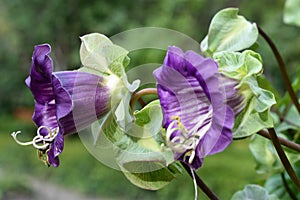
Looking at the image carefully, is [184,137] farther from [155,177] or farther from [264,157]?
[264,157]

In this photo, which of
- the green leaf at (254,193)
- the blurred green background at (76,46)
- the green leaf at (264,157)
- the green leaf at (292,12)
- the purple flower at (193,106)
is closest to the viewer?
the purple flower at (193,106)

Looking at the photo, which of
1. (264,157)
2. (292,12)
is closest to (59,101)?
(264,157)

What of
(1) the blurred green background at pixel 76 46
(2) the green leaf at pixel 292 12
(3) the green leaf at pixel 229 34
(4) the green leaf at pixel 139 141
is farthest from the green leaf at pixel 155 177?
(1) the blurred green background at pixel 76 46

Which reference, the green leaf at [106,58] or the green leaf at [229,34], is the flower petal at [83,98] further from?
the green leaf at [229,34]

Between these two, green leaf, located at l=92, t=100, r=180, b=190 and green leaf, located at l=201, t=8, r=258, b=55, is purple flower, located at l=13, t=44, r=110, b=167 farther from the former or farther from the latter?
green leaf, located at l=201, t=8, r=258, b=55

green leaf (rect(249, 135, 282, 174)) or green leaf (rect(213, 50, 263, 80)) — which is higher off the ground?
green leaf (rect(213, 50, 263, 80))

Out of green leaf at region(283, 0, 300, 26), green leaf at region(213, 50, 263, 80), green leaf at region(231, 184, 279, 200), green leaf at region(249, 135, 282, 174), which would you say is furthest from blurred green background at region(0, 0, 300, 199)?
green leaf at region(213, 50, 263, 80)
